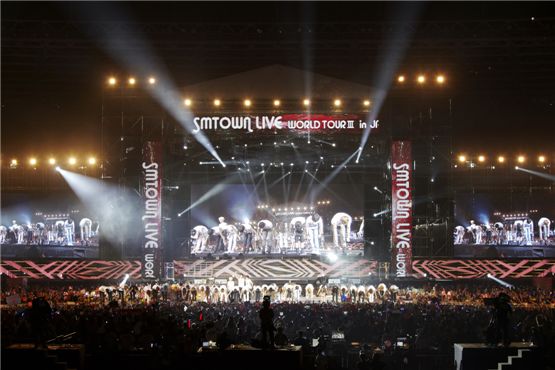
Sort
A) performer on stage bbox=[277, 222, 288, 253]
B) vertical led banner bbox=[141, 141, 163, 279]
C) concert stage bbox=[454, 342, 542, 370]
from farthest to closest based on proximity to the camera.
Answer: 1. performer on stage bbox=[277, 222, 288, 253]
2. vertical led banner bbox=[141, 141, 163, 279]
3. concert stage bbox=[454, 342, 542, 370]

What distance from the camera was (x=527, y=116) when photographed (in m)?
35.6

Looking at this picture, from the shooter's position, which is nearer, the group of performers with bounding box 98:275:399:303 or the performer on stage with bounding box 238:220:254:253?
the group of performers with bounding box 98:275:399:303

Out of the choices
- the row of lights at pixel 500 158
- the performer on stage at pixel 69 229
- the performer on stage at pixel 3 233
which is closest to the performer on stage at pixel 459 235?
the row of lights at pixel 500 158

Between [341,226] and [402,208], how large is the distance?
4.99m

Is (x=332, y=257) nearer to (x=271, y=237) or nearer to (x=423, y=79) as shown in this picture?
(x=271, y=237)

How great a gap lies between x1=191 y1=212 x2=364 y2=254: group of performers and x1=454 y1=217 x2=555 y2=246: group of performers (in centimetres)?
756

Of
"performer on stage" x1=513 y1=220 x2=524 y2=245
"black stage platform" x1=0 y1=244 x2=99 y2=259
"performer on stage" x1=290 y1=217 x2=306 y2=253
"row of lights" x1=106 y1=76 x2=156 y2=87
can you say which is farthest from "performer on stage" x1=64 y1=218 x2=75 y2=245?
"performer on stage" x1=513 y1=220 x2=524 y2=245

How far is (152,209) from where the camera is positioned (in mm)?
28516

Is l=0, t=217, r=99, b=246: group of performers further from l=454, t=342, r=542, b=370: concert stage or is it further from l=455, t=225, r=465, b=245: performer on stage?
l=454, t=342, r=542, b=370: concert stage

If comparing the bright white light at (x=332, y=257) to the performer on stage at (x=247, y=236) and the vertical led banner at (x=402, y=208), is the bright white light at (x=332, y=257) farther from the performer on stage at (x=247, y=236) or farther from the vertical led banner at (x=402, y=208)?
the performer on stage at (x=247, y=236)

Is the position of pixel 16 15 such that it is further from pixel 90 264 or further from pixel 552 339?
pixel 552 339

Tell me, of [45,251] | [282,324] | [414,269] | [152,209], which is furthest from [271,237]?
[282,324]

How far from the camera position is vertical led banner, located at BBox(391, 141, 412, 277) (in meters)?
28.4

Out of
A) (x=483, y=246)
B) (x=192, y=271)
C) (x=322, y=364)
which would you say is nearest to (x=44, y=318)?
(x=322, y=364)
